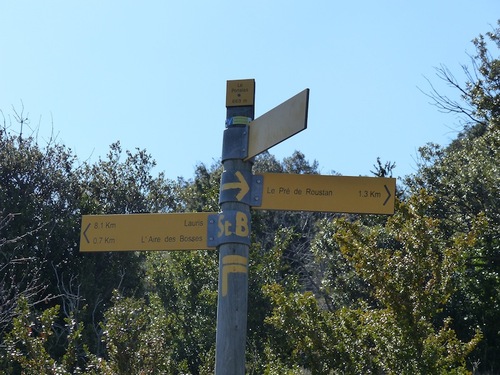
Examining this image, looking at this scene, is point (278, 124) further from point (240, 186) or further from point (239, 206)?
point (239, 206)

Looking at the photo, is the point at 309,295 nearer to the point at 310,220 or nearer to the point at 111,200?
the point at 111,200

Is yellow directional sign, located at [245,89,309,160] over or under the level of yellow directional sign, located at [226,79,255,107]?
→ under

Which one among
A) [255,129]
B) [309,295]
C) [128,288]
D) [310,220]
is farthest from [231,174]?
[310,220]

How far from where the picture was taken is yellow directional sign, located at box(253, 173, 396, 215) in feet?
18.0

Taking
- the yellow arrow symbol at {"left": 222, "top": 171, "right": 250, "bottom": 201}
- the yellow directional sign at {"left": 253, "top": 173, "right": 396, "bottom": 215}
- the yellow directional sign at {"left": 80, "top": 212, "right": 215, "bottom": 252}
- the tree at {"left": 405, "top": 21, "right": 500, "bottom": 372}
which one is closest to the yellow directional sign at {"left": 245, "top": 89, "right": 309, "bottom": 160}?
the yellow arrow symbol at {"left": 222, "top": 171, "right": 250, "bottom": 201}

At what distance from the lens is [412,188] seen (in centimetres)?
2067

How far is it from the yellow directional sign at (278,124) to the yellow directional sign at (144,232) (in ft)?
2.01

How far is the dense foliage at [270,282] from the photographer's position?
9359 millimetres

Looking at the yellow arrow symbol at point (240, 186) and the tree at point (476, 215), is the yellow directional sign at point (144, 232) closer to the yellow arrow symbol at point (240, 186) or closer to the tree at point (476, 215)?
the yellow arrow symbol at point (240, 186)

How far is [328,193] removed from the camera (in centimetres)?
551

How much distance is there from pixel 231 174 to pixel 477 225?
219 inches

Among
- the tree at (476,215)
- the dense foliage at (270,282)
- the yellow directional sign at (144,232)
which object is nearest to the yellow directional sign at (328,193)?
the yellow directional sign at (144,232)

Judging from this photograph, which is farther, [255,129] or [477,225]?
[477,225]

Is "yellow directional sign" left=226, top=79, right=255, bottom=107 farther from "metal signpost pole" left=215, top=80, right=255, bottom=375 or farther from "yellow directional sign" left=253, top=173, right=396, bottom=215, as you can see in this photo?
"yellow directional sign" left=253, top=173, right=396, bottom=215
